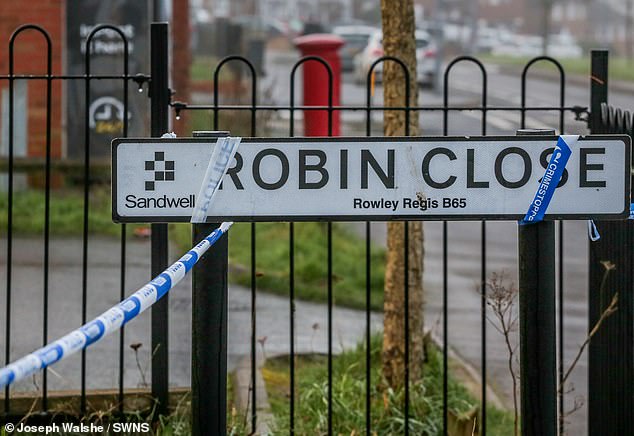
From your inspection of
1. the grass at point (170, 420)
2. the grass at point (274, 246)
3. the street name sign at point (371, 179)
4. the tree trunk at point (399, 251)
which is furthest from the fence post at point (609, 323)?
the grass at point (274, 246)

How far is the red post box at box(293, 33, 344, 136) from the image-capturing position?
11.8 metres

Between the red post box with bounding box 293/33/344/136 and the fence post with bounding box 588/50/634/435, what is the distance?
6.19 meters

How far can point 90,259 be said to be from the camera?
385 inches

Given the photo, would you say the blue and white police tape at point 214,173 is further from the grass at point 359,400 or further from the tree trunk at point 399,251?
the tree trunk at point 399,251

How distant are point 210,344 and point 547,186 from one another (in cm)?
94

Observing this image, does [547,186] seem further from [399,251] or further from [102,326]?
[399,251]

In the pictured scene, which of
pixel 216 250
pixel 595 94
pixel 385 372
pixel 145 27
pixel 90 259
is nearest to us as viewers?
pixel 216 250

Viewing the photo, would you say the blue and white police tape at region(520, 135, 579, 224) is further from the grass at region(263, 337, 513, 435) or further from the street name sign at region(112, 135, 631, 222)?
the grass at region(263, 337, 513, 435)

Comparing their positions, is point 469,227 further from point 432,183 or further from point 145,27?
point 432,183

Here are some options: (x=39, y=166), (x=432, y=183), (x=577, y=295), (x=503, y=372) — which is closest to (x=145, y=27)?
(x=39, y=166)

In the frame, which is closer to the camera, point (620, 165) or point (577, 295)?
point (620, 165)

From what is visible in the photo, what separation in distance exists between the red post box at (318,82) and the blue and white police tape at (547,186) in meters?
7.92

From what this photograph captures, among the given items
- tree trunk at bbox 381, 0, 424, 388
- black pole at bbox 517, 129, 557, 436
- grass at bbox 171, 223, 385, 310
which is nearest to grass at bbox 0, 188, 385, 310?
grass at bbox 171, 223, 385, 310

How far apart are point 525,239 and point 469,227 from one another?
10322 mm
